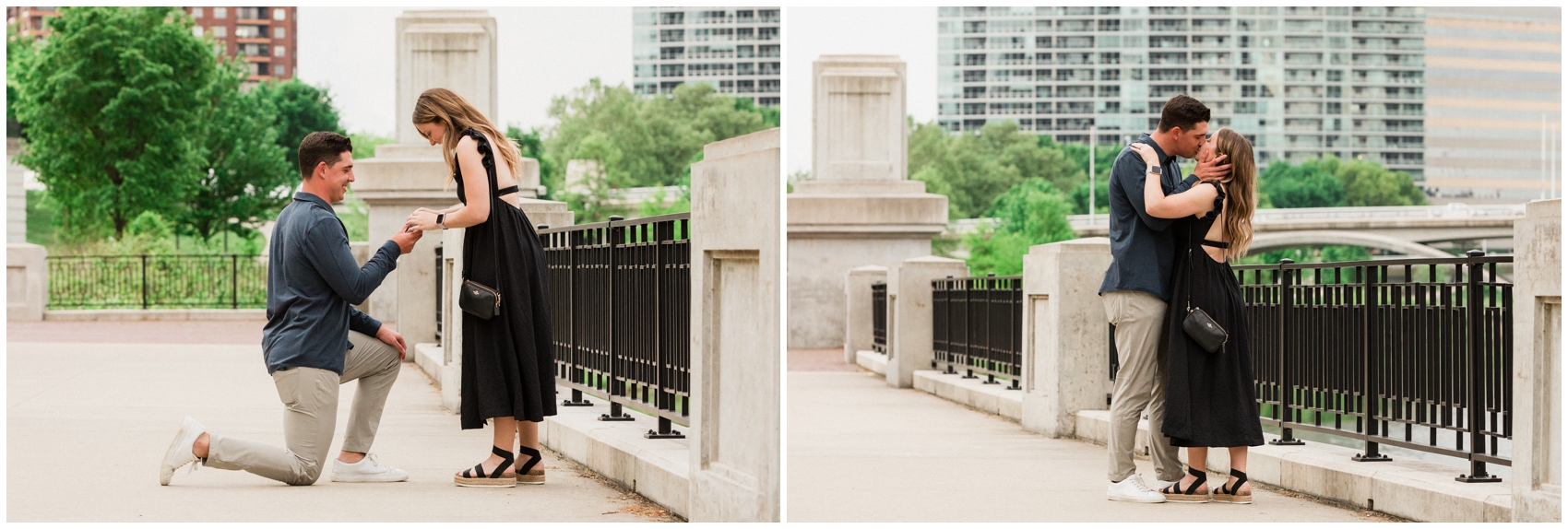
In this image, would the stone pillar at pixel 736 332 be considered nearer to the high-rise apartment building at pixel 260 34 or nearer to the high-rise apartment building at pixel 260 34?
the high-rise apartment building at pixel 260 34

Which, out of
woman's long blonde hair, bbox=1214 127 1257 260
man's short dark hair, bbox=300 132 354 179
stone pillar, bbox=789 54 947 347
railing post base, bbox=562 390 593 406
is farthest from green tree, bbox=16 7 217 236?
woman's long blonde hair, bbox=1214 127 1257 260

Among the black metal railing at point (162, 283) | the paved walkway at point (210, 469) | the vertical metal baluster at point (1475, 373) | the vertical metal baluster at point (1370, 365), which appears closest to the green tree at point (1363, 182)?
the black metal railing at point (162, 283)

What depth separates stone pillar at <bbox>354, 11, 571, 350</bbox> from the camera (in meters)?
16.2

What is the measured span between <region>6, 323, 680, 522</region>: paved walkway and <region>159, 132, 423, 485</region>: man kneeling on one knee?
0.14 m

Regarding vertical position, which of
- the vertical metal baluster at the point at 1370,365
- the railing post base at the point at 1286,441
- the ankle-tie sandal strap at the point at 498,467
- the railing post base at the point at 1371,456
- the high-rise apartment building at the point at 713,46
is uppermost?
the high-rise apartment building at the point at 713,46

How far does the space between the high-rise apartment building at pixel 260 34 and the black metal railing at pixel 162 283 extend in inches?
5460

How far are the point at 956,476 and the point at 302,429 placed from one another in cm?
310

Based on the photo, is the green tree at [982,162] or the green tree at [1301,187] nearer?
the green tree at [982,162]

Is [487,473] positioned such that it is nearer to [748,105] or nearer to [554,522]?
[554,522]

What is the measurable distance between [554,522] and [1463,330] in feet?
12.3

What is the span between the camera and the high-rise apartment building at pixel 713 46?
189250mm

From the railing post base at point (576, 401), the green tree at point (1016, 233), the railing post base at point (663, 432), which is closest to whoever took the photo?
the railing post base at point (663, 432)

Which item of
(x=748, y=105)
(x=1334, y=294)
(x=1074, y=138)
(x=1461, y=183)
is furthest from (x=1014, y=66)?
(x=1334, y=294)

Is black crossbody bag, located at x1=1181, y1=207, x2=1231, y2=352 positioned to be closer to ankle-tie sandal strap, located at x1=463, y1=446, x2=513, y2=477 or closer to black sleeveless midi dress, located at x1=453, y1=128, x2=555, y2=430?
black sleeveless midi dress, located at x1=453, y1=128, x2=555, y2=430
